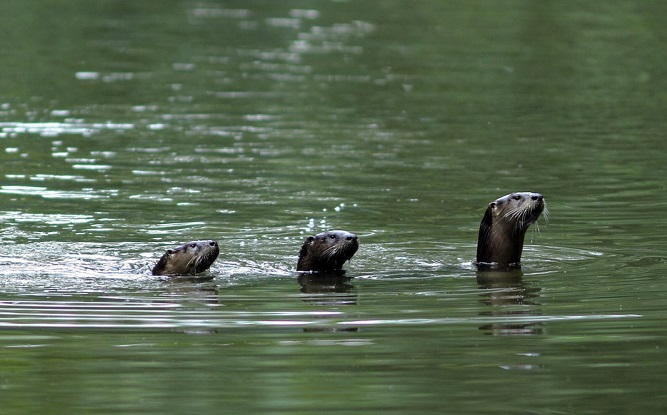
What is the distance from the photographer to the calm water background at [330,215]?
8.02 meters

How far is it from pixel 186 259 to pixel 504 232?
2.55 metres

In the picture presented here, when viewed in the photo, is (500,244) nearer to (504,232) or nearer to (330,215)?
(504,232)

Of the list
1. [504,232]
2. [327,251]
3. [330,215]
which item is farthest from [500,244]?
[330,215]

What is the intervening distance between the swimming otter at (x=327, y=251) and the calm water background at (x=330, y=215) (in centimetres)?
18

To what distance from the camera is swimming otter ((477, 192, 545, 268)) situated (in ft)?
40.4

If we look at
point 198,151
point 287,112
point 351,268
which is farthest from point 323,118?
point 351,268

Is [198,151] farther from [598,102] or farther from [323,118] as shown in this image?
[598,102]

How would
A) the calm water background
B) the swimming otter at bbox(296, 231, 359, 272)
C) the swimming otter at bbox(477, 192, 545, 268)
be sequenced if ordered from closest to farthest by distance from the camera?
1. the calm water background
2. the swimming otter at bbox(296, 231, 359, 272)
3. the swimming otter at bbox(477, 192, 545, 268)

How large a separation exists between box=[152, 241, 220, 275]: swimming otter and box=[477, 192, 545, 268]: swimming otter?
7.09 ft

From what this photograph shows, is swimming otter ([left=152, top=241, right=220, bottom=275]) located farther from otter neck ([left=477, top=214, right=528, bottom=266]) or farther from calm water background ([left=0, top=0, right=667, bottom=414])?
otter neck ([left=477, top=214, right=528, bottom=266])

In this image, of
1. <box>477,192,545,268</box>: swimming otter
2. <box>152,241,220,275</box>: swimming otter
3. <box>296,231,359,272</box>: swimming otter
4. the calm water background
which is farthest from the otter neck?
<box>152,241,220,275</box>: swimming otter

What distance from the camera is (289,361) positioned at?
8.35 m

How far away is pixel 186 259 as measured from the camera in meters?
12.0

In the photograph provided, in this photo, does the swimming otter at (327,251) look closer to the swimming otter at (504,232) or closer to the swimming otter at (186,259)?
the swimming otter at (186,259)
